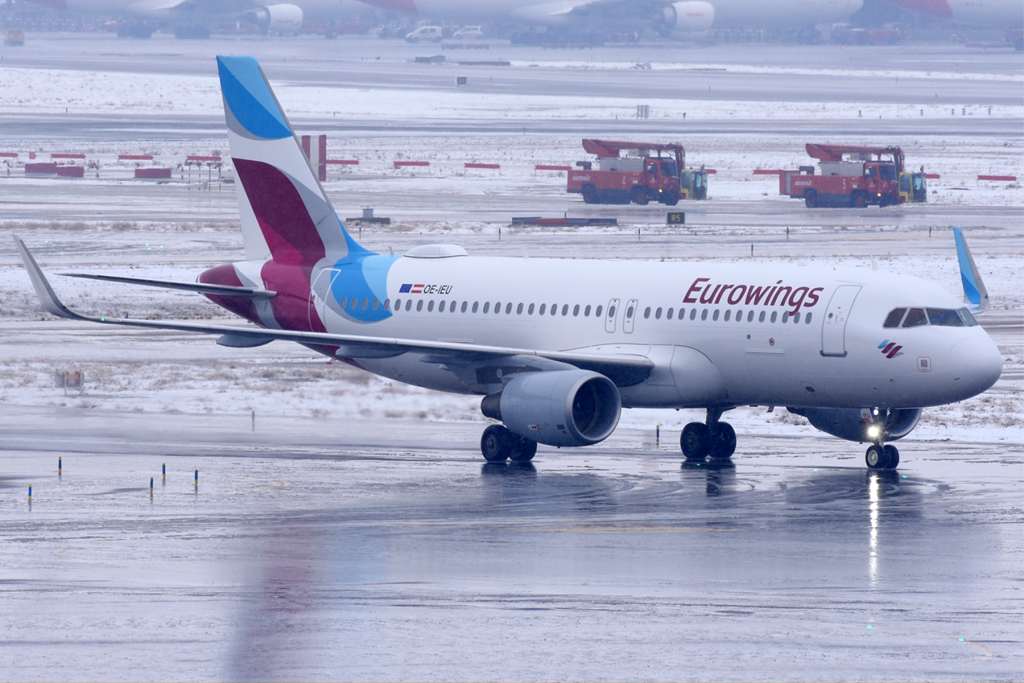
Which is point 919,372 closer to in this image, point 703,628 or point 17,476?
point 703,628

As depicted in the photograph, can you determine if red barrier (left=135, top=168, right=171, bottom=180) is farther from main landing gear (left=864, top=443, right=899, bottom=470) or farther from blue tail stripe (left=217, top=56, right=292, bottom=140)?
main landing gear (left=864, top=443, right=899, bottom=470)

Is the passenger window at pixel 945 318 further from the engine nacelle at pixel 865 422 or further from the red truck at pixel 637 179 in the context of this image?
the red truck at pixel 637 179

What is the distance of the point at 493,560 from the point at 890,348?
36.6ft

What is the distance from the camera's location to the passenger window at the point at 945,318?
32.0 meters

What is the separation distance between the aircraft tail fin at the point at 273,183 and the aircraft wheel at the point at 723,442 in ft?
33.2

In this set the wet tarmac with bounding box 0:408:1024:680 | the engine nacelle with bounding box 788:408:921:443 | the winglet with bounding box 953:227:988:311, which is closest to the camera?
the wet tarmac with bounding box 0:408:1024:680

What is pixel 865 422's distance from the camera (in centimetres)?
3419

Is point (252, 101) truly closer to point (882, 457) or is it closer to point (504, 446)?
point (504, 446)

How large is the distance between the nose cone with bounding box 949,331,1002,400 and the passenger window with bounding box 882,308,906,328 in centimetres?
118

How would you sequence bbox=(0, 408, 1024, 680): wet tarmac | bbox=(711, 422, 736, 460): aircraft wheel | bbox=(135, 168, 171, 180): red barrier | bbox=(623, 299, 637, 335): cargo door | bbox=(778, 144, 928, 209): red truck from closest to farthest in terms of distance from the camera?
bbox=(0, 408, 1024, 680): wet tarmac < bbox=(623, 299, 637, 335): cargo door < bbox=(711, 422, 736, 460): aircraft wheel < bbox=(778, 144, 928, 209): red truck < bbox=(135, 168, 171, 180): red barrier

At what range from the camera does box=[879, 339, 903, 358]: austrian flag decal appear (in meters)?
31.8

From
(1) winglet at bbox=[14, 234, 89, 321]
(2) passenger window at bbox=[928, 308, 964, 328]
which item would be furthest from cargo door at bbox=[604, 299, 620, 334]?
(1) winglet at bbox=[14, 234, 89, 321]

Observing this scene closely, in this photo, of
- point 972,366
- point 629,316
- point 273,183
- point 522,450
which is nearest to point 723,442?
point 629,316

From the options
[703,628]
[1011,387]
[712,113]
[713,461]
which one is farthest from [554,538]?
[712,113]
